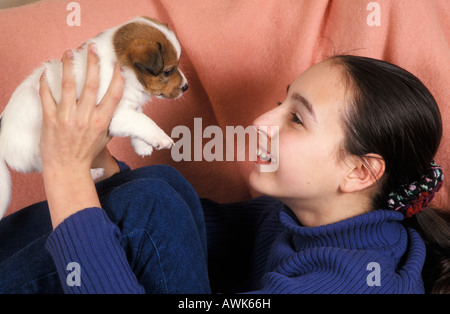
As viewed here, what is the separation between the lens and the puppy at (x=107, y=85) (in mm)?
1054

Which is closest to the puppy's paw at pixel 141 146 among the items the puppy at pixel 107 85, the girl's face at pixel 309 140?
the puppy at pixel 107 85

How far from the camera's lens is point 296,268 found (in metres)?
0.93

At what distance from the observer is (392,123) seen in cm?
93

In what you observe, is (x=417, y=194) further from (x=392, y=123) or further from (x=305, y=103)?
(x=305, y=103)

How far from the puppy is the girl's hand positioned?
4 centimetres

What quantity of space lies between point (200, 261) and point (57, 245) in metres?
0.32

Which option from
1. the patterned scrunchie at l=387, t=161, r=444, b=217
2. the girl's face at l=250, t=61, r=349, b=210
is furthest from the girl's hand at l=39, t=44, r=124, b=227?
the patterned scrunchie at l=387, t=161, r=444, b=217

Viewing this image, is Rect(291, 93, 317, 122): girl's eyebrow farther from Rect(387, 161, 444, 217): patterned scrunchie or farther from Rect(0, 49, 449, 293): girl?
Rect(387, 161, 444, 217): patterned scrunchie

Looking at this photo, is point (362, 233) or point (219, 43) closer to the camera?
point (362, 233)

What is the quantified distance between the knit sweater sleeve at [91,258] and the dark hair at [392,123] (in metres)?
0.55

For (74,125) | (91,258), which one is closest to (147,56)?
(74,125)

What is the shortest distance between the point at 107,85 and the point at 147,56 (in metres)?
0.13

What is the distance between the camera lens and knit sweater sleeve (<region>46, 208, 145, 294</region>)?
81 centimetres

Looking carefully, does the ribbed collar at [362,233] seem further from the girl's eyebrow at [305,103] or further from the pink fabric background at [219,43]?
the pink fabric background at [219,43]
